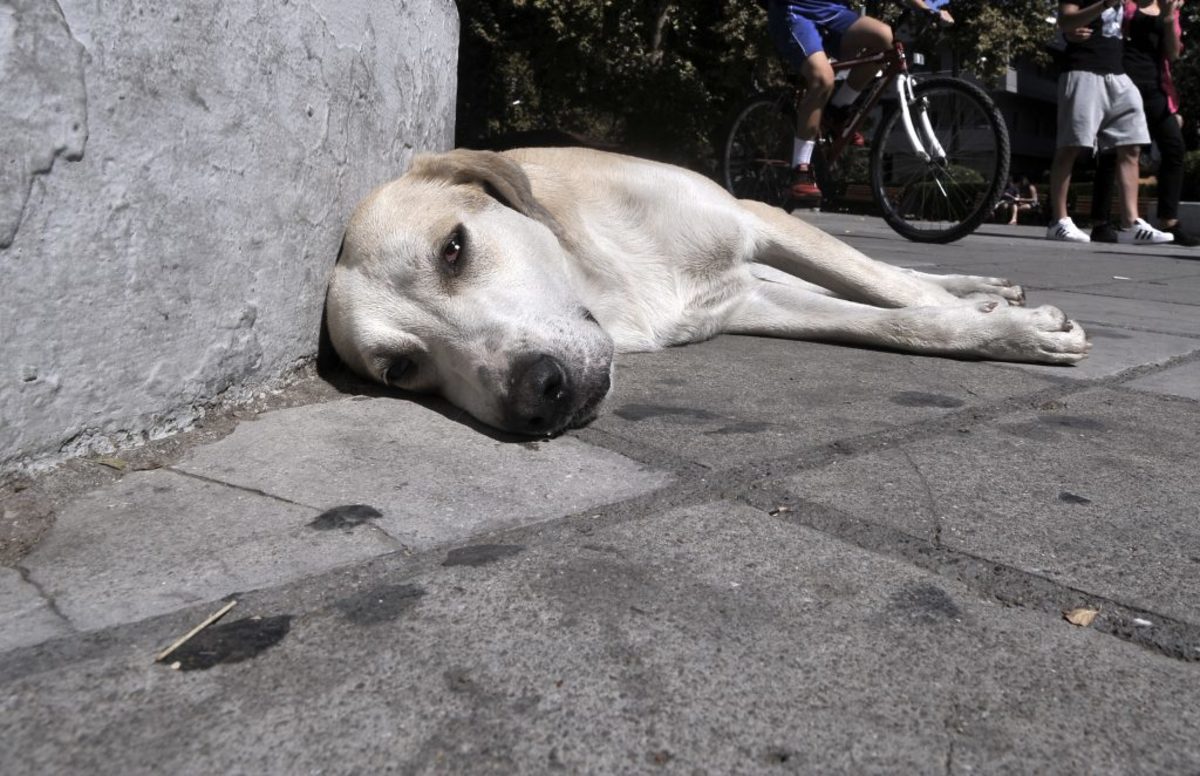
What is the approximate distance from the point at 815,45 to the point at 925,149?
3.61 feet

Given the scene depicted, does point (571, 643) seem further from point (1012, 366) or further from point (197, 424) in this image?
point (1012, 366)

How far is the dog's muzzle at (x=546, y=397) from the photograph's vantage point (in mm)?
2320

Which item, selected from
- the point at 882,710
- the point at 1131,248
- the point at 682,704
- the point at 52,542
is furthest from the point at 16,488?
the point at 1131,248

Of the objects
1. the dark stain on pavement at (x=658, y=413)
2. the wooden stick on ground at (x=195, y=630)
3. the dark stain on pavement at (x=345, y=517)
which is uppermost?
the wooden stick on ground at (x=195, y=630)

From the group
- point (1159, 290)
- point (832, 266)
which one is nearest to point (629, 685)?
point (832, 266)

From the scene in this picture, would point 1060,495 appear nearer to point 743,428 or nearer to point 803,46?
point 743,428

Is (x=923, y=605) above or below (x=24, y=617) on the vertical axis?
above

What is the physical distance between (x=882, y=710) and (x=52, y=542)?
4.35ft

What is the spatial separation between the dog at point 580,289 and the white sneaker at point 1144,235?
605 centimetres

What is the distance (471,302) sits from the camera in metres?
2.66

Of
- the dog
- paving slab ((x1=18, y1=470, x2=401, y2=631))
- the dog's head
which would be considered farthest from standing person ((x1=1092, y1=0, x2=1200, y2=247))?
paving slab ((x1=18, y1=470, x2=401, y2=631))

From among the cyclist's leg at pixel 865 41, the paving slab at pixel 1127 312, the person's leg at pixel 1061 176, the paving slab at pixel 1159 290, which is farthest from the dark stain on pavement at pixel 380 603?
the person's leg at pixel 1061 176

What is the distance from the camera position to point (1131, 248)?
8.66 metres

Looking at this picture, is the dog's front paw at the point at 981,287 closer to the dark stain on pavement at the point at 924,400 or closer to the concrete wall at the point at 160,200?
the dark stain on pavement at the point at 924,400
